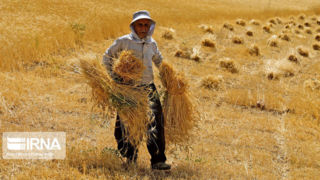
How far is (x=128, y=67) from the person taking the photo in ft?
11.3

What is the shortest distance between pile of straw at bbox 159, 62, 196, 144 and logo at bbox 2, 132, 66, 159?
123cm

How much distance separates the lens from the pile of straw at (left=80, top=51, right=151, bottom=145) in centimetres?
345

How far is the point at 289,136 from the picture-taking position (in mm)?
5375

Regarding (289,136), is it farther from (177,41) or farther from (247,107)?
(177,41)

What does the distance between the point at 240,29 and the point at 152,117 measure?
45.1 ft

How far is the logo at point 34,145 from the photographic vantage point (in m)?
3.79

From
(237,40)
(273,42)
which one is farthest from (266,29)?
(237,40)

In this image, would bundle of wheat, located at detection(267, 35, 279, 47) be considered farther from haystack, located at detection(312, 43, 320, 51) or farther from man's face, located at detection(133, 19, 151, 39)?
man's face, located at detection(133, 19, 151, 39)

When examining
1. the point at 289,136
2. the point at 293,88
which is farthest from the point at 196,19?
the point at 289,136

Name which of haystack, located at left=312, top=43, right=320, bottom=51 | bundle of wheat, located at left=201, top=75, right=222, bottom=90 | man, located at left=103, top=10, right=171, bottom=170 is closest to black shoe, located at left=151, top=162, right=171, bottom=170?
man, located at left=103, top=10, right=171, bottom=170

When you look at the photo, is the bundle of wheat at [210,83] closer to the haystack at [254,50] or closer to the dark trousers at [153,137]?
the haystack at [254,50]

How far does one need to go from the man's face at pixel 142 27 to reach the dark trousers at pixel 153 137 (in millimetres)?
530

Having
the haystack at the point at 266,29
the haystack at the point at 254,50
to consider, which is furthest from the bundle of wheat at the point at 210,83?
the haystack at the point at 266,29

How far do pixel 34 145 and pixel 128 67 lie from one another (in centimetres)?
168
